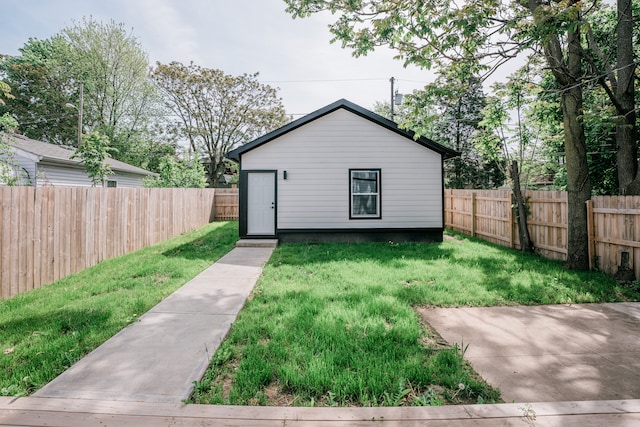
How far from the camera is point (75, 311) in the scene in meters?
4.13

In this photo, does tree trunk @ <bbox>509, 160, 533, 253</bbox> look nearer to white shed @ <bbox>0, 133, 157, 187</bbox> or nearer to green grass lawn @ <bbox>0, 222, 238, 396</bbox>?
green grass lawn @ <bbox>0, 222, 238, 396</bbox>

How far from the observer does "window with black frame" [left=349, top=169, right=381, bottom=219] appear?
Result: 10148 millimetres

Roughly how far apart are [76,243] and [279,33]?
7832 mm

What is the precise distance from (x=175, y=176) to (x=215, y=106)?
10.7 m

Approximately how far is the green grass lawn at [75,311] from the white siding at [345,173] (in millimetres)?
3807

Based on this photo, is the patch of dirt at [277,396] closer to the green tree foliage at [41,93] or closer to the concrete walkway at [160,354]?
the concrete walkway at [160,354]

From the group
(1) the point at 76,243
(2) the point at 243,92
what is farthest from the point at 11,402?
(2) the point at 243,92

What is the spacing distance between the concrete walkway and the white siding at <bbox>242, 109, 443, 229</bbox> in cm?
533

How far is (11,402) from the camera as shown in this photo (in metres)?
2.33

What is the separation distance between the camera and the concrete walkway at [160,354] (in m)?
2.45

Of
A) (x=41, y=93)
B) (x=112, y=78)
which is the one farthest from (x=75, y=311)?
(x=41, y=93)

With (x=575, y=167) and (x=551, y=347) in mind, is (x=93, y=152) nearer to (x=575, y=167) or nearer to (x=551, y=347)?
(x=551, y=347)

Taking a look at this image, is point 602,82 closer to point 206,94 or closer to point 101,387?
point 101,387

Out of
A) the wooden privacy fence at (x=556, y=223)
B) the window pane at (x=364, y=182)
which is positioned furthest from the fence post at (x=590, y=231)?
the window pane at (x=364, y=182)
